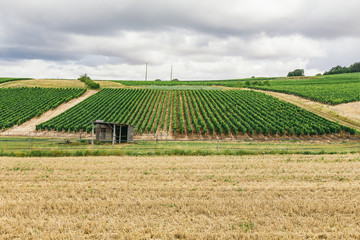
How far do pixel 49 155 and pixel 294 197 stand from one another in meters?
15.8

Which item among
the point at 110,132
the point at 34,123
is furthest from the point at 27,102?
the point at 110,132

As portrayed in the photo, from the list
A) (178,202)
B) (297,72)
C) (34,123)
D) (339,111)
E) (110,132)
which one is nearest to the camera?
(178,202)

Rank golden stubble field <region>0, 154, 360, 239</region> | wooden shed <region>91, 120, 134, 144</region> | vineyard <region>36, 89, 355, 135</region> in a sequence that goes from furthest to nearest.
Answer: vineyard <region>36, 89, 355, 135</region>, wooden shed <region>91, 120, 134, 144</region>, golden stubble field <region>0, 154, 360, 239</region>

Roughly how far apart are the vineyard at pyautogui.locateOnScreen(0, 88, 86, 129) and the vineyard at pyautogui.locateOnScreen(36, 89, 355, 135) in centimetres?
591

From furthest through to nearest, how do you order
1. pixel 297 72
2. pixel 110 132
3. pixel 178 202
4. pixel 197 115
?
pixel 297 72 < pixel 197 115 < pixel 110 132 < pixel 178 202

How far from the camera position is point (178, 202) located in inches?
292

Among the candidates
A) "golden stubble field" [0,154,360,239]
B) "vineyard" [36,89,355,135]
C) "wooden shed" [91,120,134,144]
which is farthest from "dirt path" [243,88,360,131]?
"wooden shed" [91,120,134,144]

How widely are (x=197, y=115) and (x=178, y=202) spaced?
1341 inches

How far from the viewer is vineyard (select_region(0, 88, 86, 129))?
4125cm

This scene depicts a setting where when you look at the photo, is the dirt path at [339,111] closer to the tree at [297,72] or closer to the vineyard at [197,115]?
the vineyard at [197,115]

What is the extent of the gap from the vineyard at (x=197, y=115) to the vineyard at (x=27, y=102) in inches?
233

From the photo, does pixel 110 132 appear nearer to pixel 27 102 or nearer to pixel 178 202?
pixel 178 202

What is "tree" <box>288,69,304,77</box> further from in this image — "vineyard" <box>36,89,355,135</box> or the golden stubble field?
the golden stubble field

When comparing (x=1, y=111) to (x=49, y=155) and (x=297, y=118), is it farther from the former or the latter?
(x=297, y=118)
